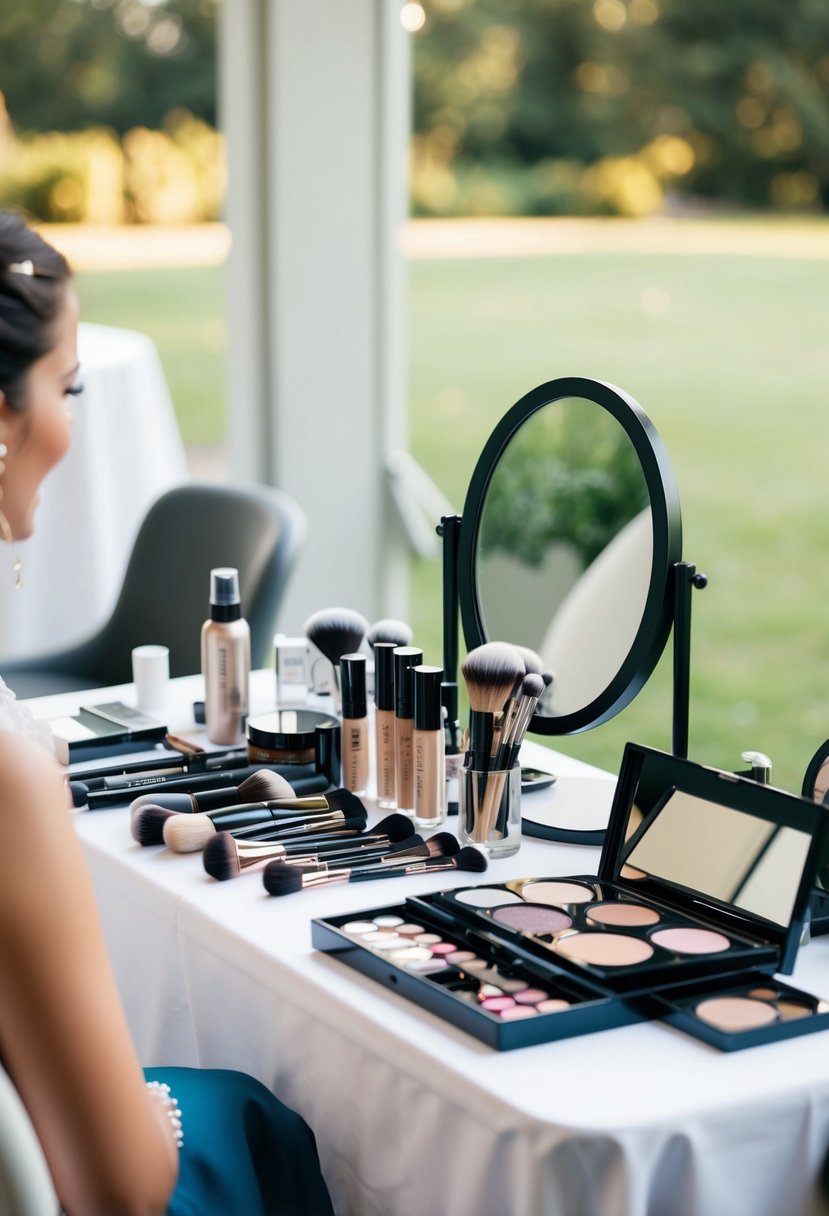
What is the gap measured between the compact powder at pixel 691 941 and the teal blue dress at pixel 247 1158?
0.93 feet

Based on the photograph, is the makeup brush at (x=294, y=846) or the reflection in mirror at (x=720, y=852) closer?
the reflection in mirror at (x=720, y=852)

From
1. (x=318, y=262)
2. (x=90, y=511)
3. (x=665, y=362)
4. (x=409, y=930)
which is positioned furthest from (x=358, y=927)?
(x=665, y=362)

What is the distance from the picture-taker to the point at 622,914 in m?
1.09

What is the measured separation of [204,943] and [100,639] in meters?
1.37

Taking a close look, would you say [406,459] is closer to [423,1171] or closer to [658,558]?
[658,558]

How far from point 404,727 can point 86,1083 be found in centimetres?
56

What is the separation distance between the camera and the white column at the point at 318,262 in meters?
3.22

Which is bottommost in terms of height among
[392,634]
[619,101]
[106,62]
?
[392,634]

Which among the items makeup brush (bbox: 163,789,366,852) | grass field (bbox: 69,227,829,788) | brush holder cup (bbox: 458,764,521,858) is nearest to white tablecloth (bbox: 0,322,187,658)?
makeup brush (bbox: 163,789,366,852)

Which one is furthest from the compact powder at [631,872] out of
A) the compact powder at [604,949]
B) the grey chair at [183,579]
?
the grey chair at [183,579]

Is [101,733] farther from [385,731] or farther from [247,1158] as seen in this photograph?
[247,1158]

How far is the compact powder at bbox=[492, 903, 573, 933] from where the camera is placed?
3.49 ft

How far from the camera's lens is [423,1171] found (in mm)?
945

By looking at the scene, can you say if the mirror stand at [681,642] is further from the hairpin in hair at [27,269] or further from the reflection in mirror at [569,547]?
the hairpin in hair at [27,269]
